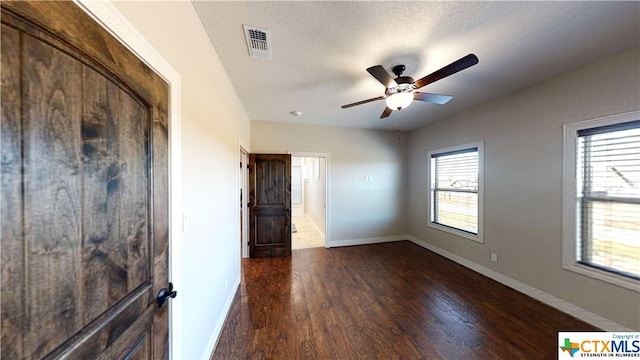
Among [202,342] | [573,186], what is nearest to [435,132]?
[573,186]

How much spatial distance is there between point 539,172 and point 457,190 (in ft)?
4.15

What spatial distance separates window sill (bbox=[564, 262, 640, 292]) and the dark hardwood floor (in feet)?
1.56

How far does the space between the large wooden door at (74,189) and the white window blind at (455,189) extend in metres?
4.02

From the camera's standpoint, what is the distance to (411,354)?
1.77 m

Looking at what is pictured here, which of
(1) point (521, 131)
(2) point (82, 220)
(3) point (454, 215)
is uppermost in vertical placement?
(1) point (521, 131)

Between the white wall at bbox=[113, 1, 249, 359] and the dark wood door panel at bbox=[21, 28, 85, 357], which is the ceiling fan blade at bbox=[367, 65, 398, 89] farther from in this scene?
the dark wood door panel at bbox=[21, 28, 85, 357]

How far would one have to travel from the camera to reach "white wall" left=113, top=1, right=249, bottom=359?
1133 mm

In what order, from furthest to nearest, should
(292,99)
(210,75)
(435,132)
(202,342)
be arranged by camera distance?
(435,132) → (292,99) → (210,75) → (202,342)

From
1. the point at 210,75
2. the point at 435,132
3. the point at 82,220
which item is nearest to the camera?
the point at 82,220

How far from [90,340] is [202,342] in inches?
47.4

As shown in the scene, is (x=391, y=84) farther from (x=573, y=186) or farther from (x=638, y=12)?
(x=573, y=186)

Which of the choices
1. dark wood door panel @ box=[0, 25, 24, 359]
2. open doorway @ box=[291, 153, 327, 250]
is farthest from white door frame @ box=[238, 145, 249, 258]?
dark wood door panel @ box=[0, 25, 24, 359]

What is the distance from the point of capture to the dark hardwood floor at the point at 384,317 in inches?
71.3

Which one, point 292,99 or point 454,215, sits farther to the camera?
point 454,215
